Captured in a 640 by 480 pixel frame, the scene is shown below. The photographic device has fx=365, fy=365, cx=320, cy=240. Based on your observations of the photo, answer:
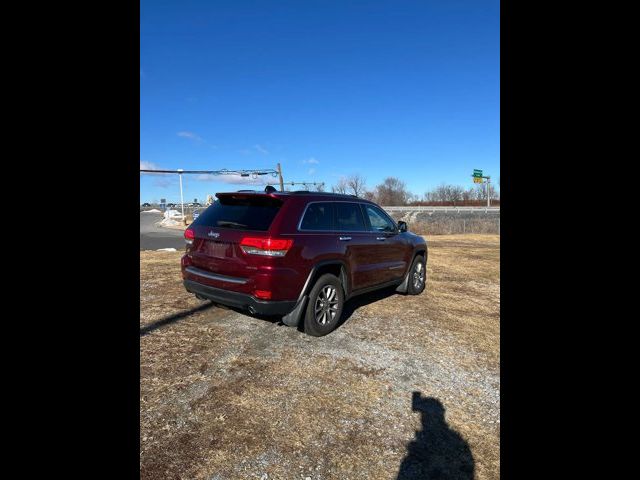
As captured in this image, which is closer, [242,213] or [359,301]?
[242,213]

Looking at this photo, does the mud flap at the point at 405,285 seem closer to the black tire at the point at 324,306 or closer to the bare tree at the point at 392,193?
the black tire at the point at 324,306

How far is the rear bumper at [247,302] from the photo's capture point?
13.1 feet

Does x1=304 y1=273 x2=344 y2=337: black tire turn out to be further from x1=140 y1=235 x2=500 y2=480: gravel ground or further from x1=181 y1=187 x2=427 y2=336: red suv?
x1=140 y1=235 x2=500 y2=480: gravel ground

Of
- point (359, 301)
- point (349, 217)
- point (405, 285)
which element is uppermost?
point (349, 217)

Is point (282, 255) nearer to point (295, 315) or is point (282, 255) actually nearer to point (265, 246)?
point (265, 246)

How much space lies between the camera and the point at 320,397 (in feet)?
10.7

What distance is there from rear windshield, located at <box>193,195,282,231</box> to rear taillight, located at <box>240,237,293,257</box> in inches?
6.6

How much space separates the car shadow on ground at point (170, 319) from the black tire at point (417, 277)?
3630 millimetres

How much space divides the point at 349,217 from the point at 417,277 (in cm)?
246

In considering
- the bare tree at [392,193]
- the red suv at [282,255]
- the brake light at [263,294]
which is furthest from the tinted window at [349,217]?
the bare tree at [392,193]

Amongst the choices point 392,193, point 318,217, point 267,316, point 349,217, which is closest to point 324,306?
point 267,316
